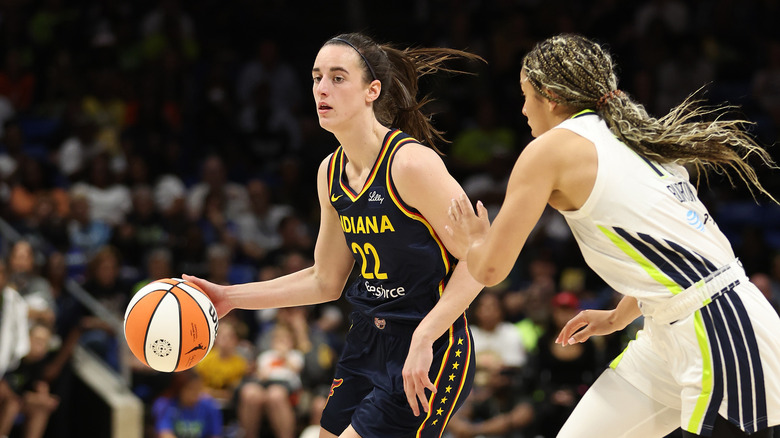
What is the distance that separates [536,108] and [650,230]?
0.58m

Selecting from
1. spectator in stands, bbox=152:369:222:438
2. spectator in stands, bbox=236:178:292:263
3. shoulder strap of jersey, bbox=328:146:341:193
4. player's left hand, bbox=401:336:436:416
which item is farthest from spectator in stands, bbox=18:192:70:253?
player's left hand, bbox=401:336:436:416

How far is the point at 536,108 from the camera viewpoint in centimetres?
305

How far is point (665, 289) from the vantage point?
2.79 metres

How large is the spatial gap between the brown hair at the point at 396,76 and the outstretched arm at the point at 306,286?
0.36 meters

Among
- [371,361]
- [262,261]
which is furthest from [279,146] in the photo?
[371,361]

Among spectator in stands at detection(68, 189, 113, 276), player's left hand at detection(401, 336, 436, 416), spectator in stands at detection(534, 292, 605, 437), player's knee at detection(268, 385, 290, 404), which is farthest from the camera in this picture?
spectator in stands at detection(68, 189, 113, 276)

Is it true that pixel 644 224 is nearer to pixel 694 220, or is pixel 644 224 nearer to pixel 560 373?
pixel 694 220

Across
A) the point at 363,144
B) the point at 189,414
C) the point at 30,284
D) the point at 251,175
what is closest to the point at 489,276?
the point at 363,144

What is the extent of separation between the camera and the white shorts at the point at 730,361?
271 cm

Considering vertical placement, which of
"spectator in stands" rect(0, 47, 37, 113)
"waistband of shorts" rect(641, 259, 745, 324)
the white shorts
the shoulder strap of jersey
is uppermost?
"spectator in stands" rect(0, 47, 37, 113)

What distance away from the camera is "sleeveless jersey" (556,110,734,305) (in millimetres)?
2777

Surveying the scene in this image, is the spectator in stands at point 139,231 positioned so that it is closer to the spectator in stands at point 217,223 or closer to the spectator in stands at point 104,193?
the spectator in stands at point 104,193

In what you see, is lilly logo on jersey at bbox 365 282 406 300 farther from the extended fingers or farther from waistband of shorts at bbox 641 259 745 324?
waistband of shorts at bbox 641 259 745 324

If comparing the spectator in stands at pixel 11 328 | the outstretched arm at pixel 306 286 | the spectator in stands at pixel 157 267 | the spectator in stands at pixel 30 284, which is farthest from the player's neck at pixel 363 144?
the spectator in stands at pixel 157 267
